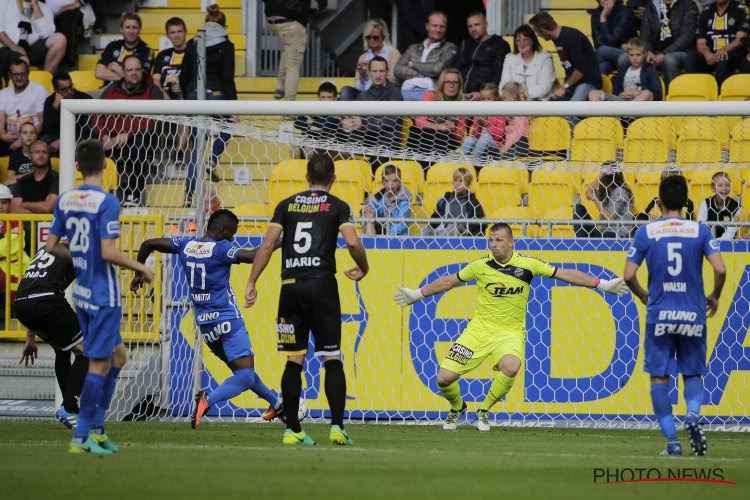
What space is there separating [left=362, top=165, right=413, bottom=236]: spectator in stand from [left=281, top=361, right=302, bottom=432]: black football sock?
4003 mm

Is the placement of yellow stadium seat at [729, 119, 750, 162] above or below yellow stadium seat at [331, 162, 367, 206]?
above

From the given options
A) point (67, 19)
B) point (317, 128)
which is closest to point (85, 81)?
point (67, 19)

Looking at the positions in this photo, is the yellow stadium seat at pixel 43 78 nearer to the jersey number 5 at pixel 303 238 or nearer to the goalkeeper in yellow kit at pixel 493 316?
the goalkeeper in yellow kit at pixel 493 316

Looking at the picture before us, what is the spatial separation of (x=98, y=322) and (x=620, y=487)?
337 centimetres

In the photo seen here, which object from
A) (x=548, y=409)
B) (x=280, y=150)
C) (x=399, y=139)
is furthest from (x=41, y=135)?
(x=548, y=409)

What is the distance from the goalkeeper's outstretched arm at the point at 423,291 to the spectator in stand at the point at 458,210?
1425 mm

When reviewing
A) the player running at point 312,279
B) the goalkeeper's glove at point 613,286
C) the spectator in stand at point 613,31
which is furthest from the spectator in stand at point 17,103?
the goalkeeper's glove at point 613,286

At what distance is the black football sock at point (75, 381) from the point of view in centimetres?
971

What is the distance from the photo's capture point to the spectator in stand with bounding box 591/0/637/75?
1512 centimetres

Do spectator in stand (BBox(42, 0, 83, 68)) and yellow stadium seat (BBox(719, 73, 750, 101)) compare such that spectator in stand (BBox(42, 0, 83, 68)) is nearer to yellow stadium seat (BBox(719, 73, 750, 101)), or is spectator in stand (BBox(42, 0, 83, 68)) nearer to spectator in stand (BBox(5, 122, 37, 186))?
spectator in stand (BBox(5, 122, 37, 186))

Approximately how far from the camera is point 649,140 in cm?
1243

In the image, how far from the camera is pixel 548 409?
38.3ft

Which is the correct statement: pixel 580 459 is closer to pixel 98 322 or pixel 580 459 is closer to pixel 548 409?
pixel 98 322

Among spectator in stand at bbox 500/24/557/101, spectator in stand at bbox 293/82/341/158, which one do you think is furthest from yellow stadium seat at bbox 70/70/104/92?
spectator in stand at bbox 500/24/557/101
